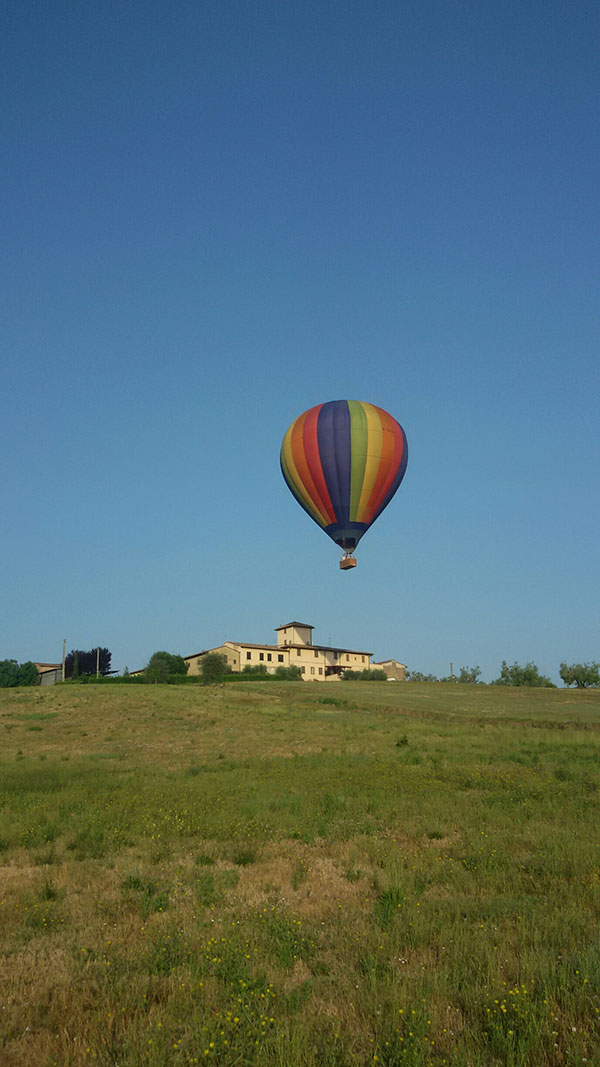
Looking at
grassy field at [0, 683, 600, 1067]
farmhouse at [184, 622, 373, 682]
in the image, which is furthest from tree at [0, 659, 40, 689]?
grassy field at [0, 683, 600, 1067]

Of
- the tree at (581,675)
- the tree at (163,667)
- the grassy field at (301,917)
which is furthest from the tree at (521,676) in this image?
the grassy field at (301,917)

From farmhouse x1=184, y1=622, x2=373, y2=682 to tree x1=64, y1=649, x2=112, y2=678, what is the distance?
18.1 m

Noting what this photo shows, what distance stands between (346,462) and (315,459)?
9.20 feet

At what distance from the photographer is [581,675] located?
426ft

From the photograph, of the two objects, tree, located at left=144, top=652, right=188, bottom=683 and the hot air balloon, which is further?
tree, located at left=144, top=652, right=188, bottom=683

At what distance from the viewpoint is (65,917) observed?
7.54 m

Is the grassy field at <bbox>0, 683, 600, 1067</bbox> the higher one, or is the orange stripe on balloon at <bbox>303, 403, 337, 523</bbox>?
the orange stripe on balloon at <bbox>303, 403, 337, 523</bbox>

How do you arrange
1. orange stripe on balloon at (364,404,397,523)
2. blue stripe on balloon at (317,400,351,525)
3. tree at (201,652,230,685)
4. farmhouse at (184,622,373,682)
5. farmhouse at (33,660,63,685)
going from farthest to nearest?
farmhouse at (33,660,63,685) < farmhouse at (184,622,373,682) < tree at (201,652,230,685) < orange stripe on balloon at (364,404,397,523) < blue stripe on balloon at (317,400,351,525)

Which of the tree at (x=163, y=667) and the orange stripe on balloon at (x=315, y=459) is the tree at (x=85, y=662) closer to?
the tree at (x=163, y=667)

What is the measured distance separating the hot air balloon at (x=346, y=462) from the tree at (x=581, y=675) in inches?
3937

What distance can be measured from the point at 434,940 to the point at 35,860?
274 inches

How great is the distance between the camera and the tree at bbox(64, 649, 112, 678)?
126 meters

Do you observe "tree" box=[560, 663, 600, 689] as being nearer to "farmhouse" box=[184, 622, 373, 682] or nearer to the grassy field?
"farmhouse" box=[184, 622, 373, 682]

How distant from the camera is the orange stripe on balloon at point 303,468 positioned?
164ft
